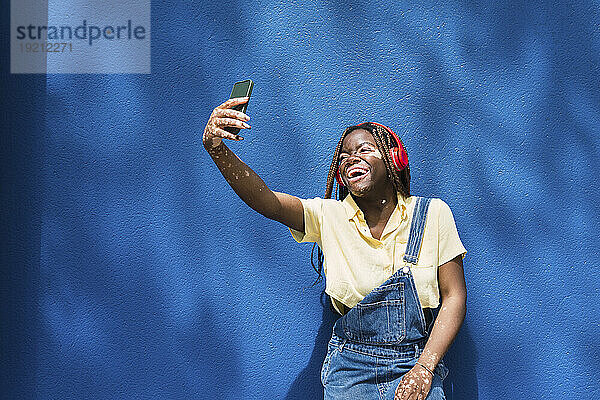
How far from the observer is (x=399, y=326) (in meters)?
2.29

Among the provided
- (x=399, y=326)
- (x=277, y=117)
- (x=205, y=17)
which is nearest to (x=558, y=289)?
(x=399, y=326)

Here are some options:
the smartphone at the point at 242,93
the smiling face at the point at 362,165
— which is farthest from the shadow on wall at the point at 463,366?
the smartphone at the point at 242,93

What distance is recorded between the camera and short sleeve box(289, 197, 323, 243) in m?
2.35

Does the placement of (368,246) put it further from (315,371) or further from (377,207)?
(315,371)

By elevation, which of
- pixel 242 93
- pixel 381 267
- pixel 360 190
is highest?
pixel 242 93

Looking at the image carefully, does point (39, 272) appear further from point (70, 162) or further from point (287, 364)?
point (287, 364)

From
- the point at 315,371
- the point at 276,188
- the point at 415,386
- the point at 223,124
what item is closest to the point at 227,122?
the point at 223,124

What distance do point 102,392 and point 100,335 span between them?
0.70 feet

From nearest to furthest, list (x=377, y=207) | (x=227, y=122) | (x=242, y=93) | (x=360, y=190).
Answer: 1. (x=227, y=122)
2. (x=242, y=93)
3. (x=360, y=190)
4. (x=377, y=207)

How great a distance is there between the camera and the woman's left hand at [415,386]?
85.3 inches

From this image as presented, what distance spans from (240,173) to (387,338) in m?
0.70

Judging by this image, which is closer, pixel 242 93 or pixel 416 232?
pixel 242 93

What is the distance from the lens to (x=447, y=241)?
2342mm

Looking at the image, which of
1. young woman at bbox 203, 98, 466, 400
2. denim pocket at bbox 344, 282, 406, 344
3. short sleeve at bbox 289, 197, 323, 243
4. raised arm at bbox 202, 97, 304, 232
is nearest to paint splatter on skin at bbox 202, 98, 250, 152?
raised arm at bbox 202, 97, 304, 232
